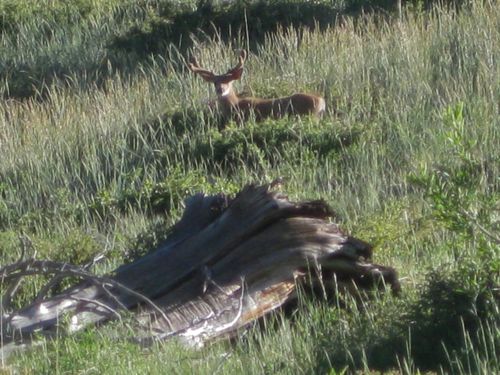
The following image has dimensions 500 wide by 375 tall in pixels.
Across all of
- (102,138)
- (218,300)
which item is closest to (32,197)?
(102,138)

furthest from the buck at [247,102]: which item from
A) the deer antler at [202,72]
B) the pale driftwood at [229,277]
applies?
the pale driftwood at [229,277]

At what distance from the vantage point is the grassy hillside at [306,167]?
683 centimetres

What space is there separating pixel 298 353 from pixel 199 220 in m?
2.08

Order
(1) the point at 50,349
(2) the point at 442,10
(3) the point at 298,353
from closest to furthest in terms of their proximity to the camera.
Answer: (3) the point at 298,353
(1) the point at 50,349
(2) the point at 442,10

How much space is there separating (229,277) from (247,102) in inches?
277

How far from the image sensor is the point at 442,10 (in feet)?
53.1

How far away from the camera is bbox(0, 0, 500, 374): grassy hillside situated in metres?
6.83

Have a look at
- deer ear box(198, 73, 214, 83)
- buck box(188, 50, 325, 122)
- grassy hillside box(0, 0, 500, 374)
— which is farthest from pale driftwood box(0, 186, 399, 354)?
deer ear box(198, 73, 214, 83)

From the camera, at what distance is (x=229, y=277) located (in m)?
8.04

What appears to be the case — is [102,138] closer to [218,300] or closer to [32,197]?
[32,197]

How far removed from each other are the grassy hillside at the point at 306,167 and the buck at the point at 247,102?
24 centimetres

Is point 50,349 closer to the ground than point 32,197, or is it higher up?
higher up

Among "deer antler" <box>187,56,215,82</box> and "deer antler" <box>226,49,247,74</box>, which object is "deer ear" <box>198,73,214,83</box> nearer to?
"deer antler" <box>187,56,215,82</box>

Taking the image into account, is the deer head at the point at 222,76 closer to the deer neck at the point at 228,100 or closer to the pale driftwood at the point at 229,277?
the deer neck at the point at 228,100
